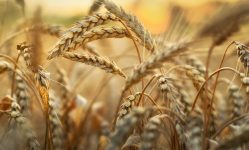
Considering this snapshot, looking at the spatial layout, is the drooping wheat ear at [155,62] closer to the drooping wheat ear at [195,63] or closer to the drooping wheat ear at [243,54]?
the drooping wheat ear at [243,54]

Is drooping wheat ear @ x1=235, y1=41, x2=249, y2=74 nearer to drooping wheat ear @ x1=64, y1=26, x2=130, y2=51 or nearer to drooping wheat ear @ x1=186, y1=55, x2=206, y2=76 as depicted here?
drooping wheat ear @ x1=64, y1=26, x2=130, y2=51

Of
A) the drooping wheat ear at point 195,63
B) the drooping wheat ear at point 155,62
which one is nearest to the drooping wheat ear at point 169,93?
the drooping wheat ear at point 155,62

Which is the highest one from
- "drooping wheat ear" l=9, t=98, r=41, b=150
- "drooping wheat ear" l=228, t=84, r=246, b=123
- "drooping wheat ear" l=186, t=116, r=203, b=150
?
"drooping wheat ear" l=228, t=84, r=246, b=123

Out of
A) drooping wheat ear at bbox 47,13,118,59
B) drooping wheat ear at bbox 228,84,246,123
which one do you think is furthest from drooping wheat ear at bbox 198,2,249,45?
drooping wheat ear at bbox 228,84,246,123

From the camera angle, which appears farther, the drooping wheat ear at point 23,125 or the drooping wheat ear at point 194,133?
the drooping wheat ear at point 23,125

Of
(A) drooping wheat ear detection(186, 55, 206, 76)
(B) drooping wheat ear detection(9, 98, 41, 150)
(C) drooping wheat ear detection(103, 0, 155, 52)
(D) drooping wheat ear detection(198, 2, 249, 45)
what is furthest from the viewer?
(A) drooping wheat ear detection(186, 55, 206, 76)

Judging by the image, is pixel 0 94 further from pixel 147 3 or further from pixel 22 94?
pixel 147 3

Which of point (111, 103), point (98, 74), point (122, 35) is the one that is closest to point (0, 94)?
point (122, 35)
